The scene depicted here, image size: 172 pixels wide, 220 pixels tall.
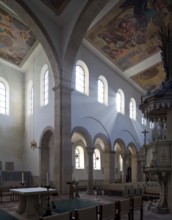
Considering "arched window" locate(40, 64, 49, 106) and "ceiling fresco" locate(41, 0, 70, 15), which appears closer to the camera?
"ceiling fresco" locate(41, 0, 70, 15)

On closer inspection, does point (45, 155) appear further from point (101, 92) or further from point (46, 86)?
point (101, 92)

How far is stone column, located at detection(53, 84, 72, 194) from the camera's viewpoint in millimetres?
14438

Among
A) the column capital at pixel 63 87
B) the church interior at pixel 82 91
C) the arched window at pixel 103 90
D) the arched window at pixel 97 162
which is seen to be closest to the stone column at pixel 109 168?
the church interior at pixel 82 91

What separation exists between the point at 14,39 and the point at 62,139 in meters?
6.91

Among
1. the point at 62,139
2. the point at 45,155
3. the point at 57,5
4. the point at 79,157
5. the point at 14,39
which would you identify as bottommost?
the point at 79,157

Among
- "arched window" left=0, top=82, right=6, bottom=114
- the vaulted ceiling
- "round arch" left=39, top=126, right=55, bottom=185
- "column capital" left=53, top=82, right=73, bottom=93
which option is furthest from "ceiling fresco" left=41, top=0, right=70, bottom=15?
"arched window" left=0, top=82, right=6, bottom=114

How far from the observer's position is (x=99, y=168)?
80.4ft

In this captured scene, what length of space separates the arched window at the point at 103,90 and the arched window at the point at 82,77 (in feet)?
5.83

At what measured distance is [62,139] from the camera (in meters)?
14.6

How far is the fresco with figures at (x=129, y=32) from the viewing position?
14500 millimetres

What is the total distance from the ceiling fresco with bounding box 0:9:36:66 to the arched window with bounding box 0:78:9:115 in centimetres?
166

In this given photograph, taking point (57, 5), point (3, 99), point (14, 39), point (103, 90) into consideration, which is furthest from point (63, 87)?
point (3, 99)

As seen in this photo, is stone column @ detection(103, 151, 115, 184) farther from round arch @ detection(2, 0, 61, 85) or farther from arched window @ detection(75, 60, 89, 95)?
round arch @ detection(2, 0, 61, 85)

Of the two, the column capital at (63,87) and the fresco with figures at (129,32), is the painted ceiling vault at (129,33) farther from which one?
the column capital at (63,87)
